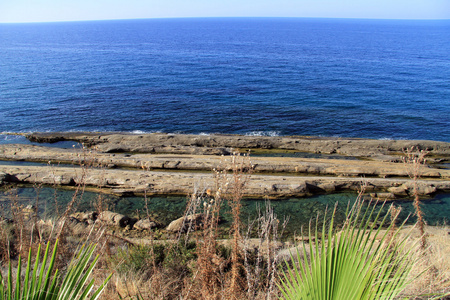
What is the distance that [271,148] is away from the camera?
2242 centimetres

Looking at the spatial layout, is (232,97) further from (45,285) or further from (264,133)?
(45,285)

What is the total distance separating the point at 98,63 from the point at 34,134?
3533cm

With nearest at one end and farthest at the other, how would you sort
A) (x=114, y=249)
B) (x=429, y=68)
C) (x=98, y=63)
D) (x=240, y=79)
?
(x=114, y=249)
(x=240, y=79)
(x=429, y=68)
(x=98, y=63)

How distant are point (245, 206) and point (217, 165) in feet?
11.7

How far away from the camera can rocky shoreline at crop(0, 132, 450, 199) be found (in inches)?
616

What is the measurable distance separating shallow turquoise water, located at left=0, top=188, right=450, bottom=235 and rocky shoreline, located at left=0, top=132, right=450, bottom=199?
57cm

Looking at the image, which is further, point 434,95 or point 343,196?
point 434,95

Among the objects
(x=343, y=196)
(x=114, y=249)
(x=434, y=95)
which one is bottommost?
(x=343, y=196)

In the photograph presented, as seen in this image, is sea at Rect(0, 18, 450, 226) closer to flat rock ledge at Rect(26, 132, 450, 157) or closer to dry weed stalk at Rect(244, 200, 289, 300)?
flat rock ledge at Rect(26, 132, 450, 157)

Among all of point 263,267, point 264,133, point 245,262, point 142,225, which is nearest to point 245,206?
point 142,225

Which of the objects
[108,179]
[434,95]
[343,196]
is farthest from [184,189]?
[434,95]

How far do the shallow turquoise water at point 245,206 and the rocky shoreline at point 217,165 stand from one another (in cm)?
57

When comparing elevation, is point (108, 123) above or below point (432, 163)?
above

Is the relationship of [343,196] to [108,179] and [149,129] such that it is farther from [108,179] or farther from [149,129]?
[149,129]
